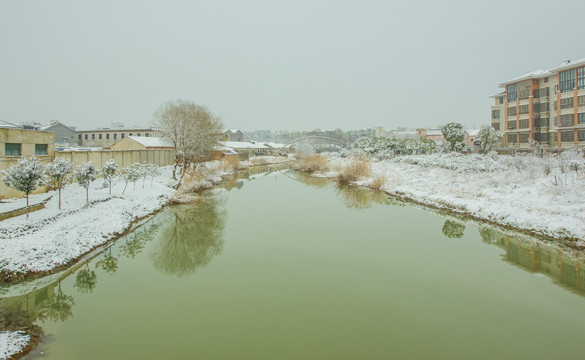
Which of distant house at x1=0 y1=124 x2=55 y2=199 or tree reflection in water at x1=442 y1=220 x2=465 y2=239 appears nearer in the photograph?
tree reflection in water at x1=442 y1=220 x2=465 y2=239

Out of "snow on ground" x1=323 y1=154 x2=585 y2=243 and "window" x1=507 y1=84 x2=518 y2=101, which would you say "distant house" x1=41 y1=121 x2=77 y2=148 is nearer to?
"snow on ground" x1=323 y1=154 x2=585 y2=243

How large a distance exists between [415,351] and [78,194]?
699 inches

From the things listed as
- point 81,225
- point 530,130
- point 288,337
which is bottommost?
point 288,337

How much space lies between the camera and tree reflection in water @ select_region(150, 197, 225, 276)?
10.5 m

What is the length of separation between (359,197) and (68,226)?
16.1m

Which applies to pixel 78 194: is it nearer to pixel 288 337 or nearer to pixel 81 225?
pixel 81 225

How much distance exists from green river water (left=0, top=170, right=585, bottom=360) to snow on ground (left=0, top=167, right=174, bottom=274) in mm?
729

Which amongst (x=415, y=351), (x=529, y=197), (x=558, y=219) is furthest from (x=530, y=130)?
(x=415, y=351)

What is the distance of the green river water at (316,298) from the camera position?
5.89 meters

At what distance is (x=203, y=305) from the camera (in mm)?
7434

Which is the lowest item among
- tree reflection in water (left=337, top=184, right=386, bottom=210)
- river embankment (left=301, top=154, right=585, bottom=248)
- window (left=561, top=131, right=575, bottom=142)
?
tree reflection in water (left=337, top=184, right=386, bottom=210)

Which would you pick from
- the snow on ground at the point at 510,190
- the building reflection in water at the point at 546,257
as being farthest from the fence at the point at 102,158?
the snow on ground at the point at 510,190

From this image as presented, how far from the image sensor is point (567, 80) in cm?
3259

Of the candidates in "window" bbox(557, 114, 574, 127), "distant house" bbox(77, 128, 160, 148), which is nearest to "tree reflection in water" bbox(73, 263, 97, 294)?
"window" bbox(557, 114, 574, 127)
